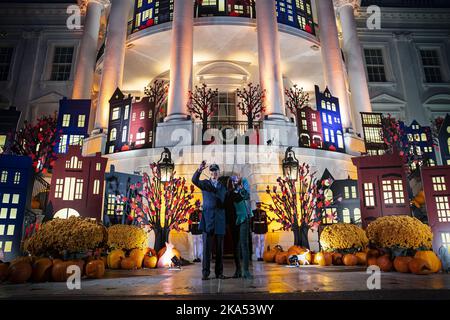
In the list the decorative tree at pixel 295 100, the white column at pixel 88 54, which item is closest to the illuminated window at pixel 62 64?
the white column at pixel 88 54

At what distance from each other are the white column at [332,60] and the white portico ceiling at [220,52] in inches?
47.2

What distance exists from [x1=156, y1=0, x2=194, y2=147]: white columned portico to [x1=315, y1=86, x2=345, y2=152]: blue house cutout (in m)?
6.38

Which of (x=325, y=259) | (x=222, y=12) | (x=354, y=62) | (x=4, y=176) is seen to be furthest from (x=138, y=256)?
(x=354, y=62)

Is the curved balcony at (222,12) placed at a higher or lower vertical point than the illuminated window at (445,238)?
higher

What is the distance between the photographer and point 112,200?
9883 mm

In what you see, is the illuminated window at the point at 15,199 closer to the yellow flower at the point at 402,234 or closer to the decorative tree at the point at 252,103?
the yellow flower at the point at 402,234

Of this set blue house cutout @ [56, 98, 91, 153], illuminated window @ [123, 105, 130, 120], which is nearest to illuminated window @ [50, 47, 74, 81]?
blue house cutout @ [56, 98, 91, 153]

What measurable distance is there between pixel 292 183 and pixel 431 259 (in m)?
5.13

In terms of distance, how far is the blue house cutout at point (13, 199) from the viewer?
741cm

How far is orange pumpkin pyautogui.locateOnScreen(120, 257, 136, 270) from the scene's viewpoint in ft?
24.0

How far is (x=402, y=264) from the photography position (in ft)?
19.3

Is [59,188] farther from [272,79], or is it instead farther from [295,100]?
[295,100]

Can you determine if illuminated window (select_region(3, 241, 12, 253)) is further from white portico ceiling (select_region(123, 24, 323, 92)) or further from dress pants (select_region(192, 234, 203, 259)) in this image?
white portico ceiling (select_region(123, 24, 323, 92))
